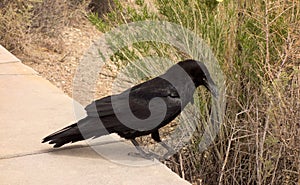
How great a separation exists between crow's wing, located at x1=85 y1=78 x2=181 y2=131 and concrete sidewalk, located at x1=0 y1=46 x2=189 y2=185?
21cm

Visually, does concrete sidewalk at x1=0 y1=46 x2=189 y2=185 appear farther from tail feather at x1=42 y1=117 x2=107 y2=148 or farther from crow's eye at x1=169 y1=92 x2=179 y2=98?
crow's eye at x1=169 y1=92 x2=179 y2=98

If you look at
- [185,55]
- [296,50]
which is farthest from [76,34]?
[296,50]

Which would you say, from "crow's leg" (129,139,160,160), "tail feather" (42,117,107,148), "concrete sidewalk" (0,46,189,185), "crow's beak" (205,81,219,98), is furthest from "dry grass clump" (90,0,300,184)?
"tail feather" (42,117,107,148)

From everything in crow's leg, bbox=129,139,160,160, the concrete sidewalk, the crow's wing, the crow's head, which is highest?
the crow's head

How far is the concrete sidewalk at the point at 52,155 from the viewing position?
2.84 metres

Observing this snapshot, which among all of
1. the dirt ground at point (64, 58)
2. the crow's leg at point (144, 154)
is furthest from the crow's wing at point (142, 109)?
the dirt ground at point (64, 58)

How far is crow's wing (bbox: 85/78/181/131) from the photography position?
124 inches

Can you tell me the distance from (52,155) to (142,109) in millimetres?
550

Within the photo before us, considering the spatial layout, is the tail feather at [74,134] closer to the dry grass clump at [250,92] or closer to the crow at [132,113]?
the crow at [132,113]

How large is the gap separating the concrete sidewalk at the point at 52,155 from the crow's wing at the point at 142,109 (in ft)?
0.68

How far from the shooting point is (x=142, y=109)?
10.3 ft

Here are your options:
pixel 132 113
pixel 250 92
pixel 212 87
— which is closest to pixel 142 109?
pixel 132 113

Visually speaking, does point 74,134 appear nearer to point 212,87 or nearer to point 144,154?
point 144,154

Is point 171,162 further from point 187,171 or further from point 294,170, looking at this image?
point 294,170
